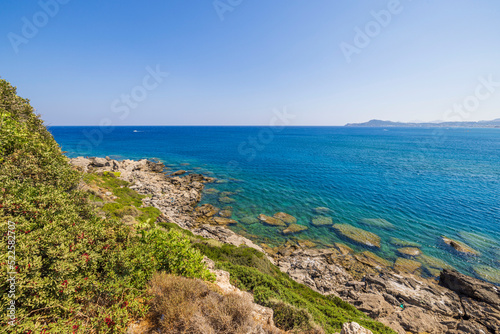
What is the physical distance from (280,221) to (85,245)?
26285mm

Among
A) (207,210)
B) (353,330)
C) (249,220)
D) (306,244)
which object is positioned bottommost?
(306,244)

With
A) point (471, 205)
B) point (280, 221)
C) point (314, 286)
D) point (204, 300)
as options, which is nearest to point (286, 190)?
point (280, 221)

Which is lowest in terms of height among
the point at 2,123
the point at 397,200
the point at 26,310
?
the point at 397,200

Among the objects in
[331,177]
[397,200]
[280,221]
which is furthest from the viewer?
[331,177]

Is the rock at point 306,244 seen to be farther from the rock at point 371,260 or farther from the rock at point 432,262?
the rock at point 432,262

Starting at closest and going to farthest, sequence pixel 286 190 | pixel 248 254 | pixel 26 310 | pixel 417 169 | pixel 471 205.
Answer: pixel 26 310 → pixel 248 254 → pixel 471 205 → pixel 286 190 → pixel 417 169

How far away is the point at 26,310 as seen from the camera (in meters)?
5.00

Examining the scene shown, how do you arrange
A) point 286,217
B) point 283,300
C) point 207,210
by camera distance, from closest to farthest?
point 283,300
point 286,217
point 207,210

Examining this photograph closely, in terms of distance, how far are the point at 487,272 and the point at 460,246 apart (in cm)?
396

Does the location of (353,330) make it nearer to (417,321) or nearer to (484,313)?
(417,321)

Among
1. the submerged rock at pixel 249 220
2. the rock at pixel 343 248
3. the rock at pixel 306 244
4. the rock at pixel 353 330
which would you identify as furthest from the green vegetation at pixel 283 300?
the submerged rock at pixel 249 220

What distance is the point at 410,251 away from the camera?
2380cm

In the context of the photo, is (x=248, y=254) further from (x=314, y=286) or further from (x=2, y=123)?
(x=2, y=123)

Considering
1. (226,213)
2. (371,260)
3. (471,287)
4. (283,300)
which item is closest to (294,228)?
(371,260)
